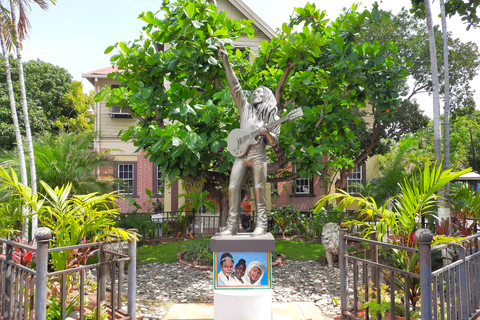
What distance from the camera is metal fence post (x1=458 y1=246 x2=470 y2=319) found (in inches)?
155

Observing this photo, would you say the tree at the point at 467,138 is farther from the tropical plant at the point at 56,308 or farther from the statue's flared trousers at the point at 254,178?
the tropical plant at the point at 56,308

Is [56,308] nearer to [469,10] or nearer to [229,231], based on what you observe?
[229,231]

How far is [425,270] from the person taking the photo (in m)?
3.36

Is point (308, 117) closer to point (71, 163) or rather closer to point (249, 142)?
point (249, 142)

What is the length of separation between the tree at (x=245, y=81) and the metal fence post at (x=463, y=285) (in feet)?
10.4

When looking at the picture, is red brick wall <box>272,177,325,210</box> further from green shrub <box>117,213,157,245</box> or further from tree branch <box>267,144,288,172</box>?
tree branch <box>267,144,288,172</box>

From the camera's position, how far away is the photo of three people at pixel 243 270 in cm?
430

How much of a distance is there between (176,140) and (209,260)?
3.68 metres

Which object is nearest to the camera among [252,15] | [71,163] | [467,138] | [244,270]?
[244,270]

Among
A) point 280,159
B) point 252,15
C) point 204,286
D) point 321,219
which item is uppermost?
point 252,15

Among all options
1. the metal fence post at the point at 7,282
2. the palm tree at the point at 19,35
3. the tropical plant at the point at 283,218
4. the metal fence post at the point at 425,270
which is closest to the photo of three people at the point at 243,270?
the metal fence post at the point at 425,270

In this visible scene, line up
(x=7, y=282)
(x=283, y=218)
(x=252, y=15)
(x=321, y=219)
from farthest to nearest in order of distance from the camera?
(x=252, y=15) → (x=283, y=218) → (x=321, y=219) → (x=7, y=282)

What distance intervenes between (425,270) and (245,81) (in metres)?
6.07

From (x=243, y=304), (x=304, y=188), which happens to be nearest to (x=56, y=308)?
(x=243, y=304)
